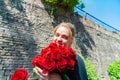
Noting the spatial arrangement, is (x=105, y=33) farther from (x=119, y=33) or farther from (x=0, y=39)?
(x=0, y=39)

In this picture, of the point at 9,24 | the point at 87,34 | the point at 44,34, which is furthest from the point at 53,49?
the point at 87,34

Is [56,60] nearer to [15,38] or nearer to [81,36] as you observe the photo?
[15,38]

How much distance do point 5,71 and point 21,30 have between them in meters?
1.51

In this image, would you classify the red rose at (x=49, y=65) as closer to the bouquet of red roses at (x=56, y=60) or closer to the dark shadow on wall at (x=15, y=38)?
the bouquet of red roses at (x=56, y=60)

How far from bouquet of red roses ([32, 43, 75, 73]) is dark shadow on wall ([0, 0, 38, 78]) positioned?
5.36m

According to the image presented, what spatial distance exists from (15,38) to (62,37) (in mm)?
5768

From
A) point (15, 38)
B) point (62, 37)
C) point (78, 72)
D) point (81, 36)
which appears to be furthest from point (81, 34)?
point (78, 72)

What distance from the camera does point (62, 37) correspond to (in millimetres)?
1964

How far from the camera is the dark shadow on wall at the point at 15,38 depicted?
7.23 metres

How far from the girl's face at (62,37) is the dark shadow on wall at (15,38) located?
520 cm

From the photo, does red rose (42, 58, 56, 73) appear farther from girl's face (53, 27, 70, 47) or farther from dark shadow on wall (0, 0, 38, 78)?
dark shadow on wall (0, 0, 38, 78)

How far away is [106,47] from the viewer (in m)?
15.1

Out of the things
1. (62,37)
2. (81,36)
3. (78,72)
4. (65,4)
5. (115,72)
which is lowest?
(115,72)

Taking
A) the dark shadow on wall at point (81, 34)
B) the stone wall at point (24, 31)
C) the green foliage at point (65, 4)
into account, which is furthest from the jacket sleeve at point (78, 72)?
the dark shadow on wall at point (81, 34)
